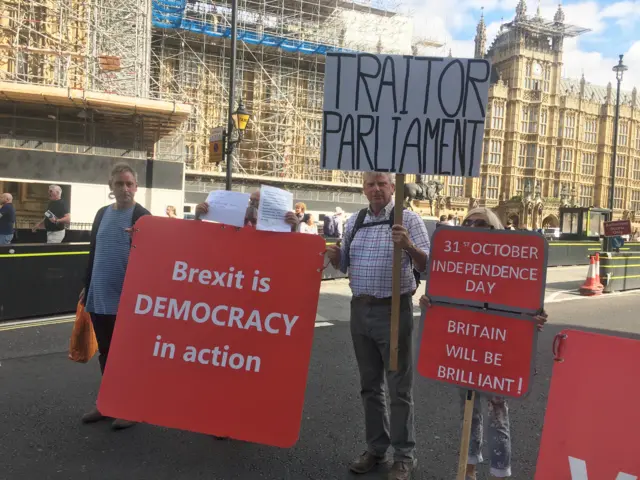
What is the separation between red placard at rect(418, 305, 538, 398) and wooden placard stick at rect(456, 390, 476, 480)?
7cm

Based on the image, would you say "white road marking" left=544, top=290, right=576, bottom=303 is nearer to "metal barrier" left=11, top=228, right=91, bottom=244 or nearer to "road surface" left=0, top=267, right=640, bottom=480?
"road surface" left=0, top=267, right=640, bottom=480

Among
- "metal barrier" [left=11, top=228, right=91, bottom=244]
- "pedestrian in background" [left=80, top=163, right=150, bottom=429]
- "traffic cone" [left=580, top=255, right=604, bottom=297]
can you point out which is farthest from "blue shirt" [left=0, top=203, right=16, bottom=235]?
"traffic cone" [left=580, top=255, right=604, bottom=297]

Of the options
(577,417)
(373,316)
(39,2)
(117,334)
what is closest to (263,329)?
(373,316)

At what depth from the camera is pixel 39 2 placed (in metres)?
24.2

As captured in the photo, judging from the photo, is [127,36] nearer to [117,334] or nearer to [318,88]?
[318,88]

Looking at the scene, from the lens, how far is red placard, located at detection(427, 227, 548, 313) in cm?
278

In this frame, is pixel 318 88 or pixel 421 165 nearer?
pixel 421 165

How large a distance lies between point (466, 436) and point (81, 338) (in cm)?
289

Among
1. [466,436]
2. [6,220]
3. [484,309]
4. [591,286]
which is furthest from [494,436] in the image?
[591,286]

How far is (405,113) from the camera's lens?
10.0 ft

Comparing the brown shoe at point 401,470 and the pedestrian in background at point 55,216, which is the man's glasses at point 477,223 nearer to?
the brown shoe at point 401,470

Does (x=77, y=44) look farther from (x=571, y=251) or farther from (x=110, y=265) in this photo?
(x=110, y=265)

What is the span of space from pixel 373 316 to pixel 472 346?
0.59 metres

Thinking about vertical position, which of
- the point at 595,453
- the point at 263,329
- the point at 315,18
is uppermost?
the point at 315,18
